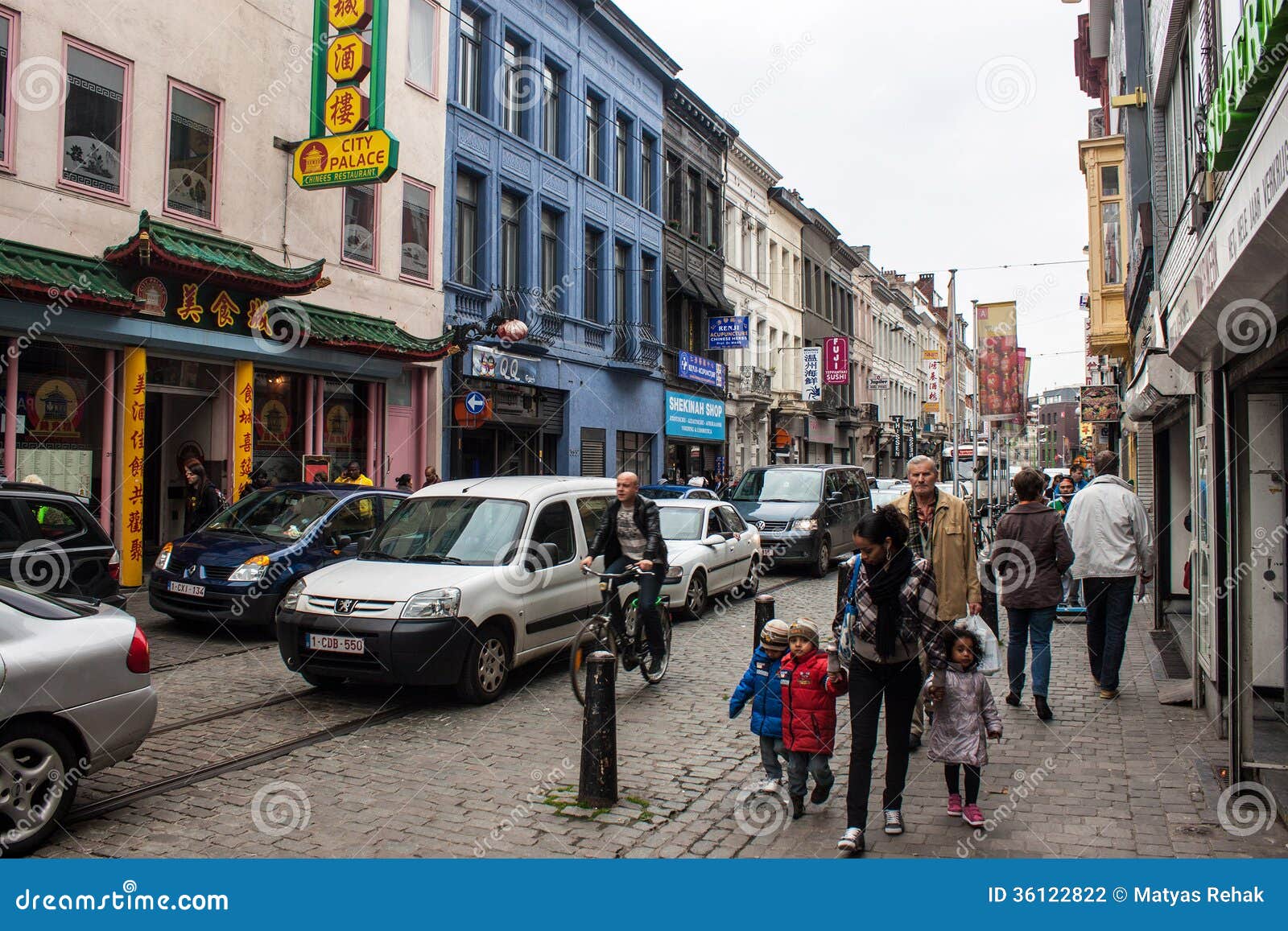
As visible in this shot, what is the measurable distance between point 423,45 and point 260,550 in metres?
13.3

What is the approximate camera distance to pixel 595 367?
26.4 meters

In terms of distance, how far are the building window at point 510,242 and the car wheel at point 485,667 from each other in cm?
1541

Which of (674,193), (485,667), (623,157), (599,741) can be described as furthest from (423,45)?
(599,741)

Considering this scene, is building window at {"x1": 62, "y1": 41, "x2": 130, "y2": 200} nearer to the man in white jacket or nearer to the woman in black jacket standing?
the woman in black jacket standing

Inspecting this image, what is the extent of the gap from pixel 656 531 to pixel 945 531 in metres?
2.87

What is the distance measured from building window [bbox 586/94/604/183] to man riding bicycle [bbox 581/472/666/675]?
1984 cm

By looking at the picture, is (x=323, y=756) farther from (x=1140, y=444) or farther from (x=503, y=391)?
(x=503, y=391)

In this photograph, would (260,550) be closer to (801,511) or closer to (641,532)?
(641,532)

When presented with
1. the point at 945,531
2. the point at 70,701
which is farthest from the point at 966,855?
the point at 70,701

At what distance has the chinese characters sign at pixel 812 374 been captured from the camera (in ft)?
130

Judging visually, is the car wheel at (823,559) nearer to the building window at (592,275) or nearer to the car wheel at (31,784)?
the building window at (592,275)

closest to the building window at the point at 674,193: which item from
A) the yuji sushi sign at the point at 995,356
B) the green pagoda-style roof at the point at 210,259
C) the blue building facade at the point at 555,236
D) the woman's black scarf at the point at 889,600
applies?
the blue building facade at the point at 555,236

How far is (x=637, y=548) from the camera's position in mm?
8445

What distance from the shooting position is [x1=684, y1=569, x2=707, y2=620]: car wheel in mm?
12305
